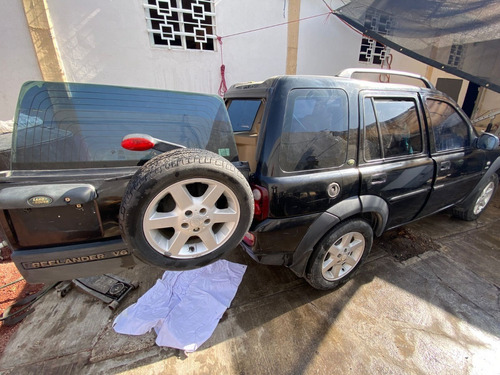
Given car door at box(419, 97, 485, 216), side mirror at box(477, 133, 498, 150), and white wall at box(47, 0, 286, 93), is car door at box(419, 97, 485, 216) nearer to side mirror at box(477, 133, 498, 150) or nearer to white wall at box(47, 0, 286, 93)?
side mirror at box(477, 133, 498, 150)

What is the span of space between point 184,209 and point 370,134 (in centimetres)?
160

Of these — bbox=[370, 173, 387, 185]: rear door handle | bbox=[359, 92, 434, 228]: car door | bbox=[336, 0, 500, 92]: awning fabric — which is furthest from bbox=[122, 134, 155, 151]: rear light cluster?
bbox=[336, 0, 500, 92]: awning fabric

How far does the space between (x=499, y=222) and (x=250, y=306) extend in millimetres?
3906

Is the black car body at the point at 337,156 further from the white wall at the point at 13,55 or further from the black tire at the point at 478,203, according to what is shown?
the white wall at the point at 13,55

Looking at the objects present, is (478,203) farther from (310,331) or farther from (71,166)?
(71,166)

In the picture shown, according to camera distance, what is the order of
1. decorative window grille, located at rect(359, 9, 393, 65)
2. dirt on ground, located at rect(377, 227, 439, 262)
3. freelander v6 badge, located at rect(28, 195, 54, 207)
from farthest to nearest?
decorative window grille, located at rect(359, 9, 393, 65) → dirt on ground, located at rect(377, 227, 439, 262) → freelander v6 badge, located at rect(28, 195, 54, 207)

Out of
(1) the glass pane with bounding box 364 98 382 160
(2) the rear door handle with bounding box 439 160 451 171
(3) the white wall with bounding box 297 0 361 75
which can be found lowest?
(2) the rear door handle with bounding box 439 160 451 171

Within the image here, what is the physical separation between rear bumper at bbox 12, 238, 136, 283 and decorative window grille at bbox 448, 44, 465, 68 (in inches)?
249

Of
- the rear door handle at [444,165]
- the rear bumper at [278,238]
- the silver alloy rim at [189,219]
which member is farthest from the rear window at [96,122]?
the rear door handle at [444,165]

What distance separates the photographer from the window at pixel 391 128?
1928mm

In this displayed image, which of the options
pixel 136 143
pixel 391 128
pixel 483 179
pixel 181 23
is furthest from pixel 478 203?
pixel 181 23

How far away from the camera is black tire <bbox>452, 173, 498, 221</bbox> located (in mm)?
3123

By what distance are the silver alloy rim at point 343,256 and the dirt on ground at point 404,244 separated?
808 millimetres

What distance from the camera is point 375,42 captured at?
24.9ft
